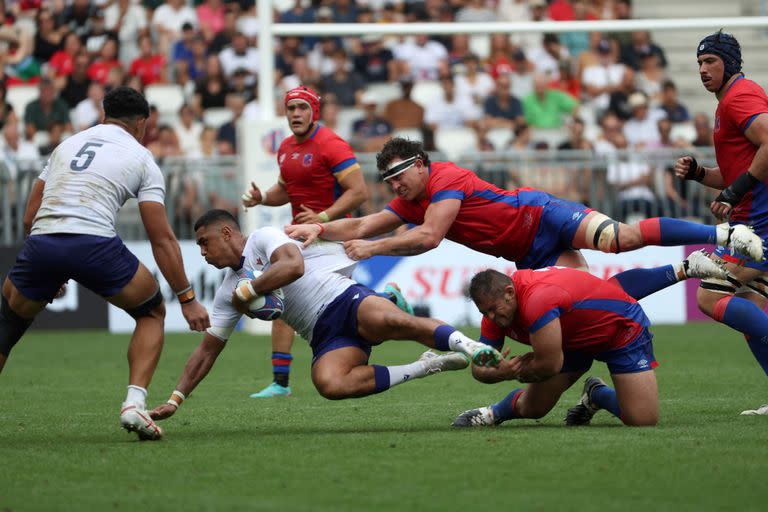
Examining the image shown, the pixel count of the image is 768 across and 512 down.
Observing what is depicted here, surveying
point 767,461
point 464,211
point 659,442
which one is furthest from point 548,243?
point 767,461

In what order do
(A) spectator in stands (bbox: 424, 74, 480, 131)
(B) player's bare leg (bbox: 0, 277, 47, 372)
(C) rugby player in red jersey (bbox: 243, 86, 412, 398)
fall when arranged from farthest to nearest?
(A) spectator in stands (bbox: 424, 74, 480, 131) < (C) rugby player in red jersey (bbox: 243, 86, 412, 398) < (B) player's bare leg (bbox: 0, 277, 47, 372)

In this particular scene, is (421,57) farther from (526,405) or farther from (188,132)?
(526,405)

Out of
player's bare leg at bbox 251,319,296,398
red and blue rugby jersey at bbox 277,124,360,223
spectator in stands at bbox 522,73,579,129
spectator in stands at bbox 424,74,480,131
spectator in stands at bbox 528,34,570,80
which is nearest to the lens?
player's bare leg at bbox 251,319,296,398

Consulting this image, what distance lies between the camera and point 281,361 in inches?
426

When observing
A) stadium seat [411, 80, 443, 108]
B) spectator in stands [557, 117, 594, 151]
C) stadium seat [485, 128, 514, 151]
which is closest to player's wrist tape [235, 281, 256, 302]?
spectator in stands [557, 117, 594, 151]

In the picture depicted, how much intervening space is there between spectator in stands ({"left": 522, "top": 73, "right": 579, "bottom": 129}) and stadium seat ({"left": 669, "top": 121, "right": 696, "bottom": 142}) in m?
1.60

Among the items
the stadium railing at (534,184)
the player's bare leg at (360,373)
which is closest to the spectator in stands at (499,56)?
the stadium railing at (534,184)

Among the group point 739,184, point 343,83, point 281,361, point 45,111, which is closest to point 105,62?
point 45,111

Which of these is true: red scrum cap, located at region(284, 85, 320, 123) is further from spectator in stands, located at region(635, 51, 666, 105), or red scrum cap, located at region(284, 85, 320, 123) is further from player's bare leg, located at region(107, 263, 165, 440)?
spectator in stands, located at region(635, 51, 666, 105)

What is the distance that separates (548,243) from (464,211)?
2.18 ft

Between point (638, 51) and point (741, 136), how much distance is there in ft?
43.0

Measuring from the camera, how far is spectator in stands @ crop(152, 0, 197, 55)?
21.7 metres

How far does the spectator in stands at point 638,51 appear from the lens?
843 inches

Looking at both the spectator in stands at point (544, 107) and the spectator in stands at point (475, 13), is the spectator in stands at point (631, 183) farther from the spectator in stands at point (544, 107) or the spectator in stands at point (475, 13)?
the spectator in stands at point (475, 13)
